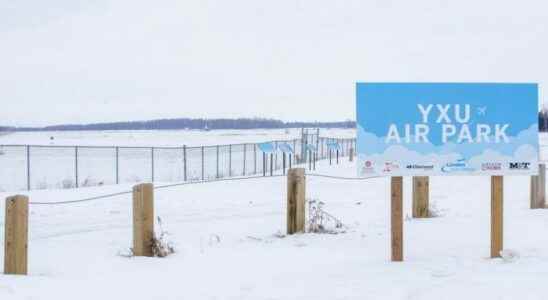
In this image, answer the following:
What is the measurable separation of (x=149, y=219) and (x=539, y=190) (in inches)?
291

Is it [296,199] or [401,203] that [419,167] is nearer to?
[401,203]

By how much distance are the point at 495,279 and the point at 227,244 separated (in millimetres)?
4018

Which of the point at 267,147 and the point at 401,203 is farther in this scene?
the point at 267,147

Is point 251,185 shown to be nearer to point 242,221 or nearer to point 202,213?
point 202,213

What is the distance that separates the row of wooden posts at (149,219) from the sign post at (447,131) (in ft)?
0.16

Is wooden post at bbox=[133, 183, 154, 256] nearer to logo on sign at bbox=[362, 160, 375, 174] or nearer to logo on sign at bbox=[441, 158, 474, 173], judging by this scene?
logo on sign at bbox=[362, 160, 375, 174]

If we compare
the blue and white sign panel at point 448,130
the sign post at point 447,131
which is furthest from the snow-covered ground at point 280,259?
the blue and white sign panel at point 448,130

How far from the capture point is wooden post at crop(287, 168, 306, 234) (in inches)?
401

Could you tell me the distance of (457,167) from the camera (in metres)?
8.10

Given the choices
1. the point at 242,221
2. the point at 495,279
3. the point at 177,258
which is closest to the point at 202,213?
the point at 242,221

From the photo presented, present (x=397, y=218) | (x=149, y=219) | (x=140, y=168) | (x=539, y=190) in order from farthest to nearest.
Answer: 1. (x=140, y=168)
2. (x=539, y=190)
3. (x=149, y=219)
4. (x=397, y=218)

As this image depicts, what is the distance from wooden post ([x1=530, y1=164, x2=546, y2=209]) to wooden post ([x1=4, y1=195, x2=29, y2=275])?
8719 millimetres

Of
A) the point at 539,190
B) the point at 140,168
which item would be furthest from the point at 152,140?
the point at 539,190

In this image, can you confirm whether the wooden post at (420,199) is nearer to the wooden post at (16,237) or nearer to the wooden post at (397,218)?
the wooden post at (397,218)
